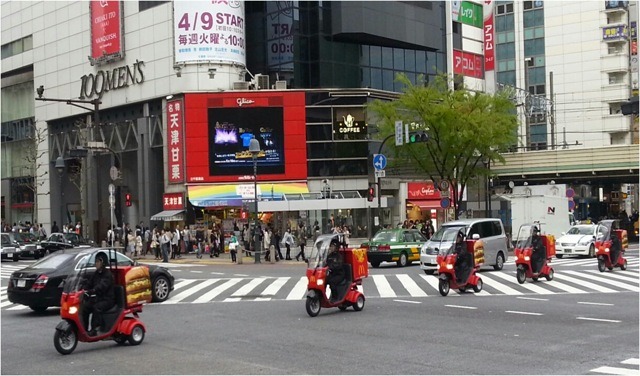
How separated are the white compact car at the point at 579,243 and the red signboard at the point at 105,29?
115 ft

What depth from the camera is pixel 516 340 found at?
13359 millimetres

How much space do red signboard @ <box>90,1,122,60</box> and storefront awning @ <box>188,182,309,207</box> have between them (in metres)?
13.3

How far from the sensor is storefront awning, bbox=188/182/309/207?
→ 5175 cm

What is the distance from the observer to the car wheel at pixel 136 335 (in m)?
13.9

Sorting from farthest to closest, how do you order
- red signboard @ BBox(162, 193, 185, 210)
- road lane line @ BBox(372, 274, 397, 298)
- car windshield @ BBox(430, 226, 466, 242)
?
red signboard @ BBox(162, 193, 185, 210) → car windshield @ BBox(430, 226, 466, 242) → road lane line @ BBox(372, 274, 397, 298)

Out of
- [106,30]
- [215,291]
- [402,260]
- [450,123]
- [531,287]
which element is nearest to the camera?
[531,287]

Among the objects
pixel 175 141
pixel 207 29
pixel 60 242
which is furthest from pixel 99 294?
pixel 175 141

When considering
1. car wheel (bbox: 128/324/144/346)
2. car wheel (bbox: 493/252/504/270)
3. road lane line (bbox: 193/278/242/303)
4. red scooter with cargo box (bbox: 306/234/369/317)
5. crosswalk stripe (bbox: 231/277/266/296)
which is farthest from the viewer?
car wheel (bbox: 493/252/504/270)

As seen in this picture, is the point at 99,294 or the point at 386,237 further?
the point at 386,237

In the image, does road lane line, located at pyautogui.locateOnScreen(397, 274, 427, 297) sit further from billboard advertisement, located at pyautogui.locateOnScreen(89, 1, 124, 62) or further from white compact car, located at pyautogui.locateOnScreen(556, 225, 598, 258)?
billboard advertisement, located at pyautogui.locateOnScreen(89, 1, 124, 62)

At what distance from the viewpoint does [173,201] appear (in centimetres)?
5372

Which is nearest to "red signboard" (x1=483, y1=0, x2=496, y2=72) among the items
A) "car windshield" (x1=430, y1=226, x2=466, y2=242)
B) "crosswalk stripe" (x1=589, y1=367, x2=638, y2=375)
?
"car windshield" (x1=430, y1=226, x2=466, y2=242)

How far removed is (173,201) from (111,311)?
4029 centimetres

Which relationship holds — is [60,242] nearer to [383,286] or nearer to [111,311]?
[383,286]
